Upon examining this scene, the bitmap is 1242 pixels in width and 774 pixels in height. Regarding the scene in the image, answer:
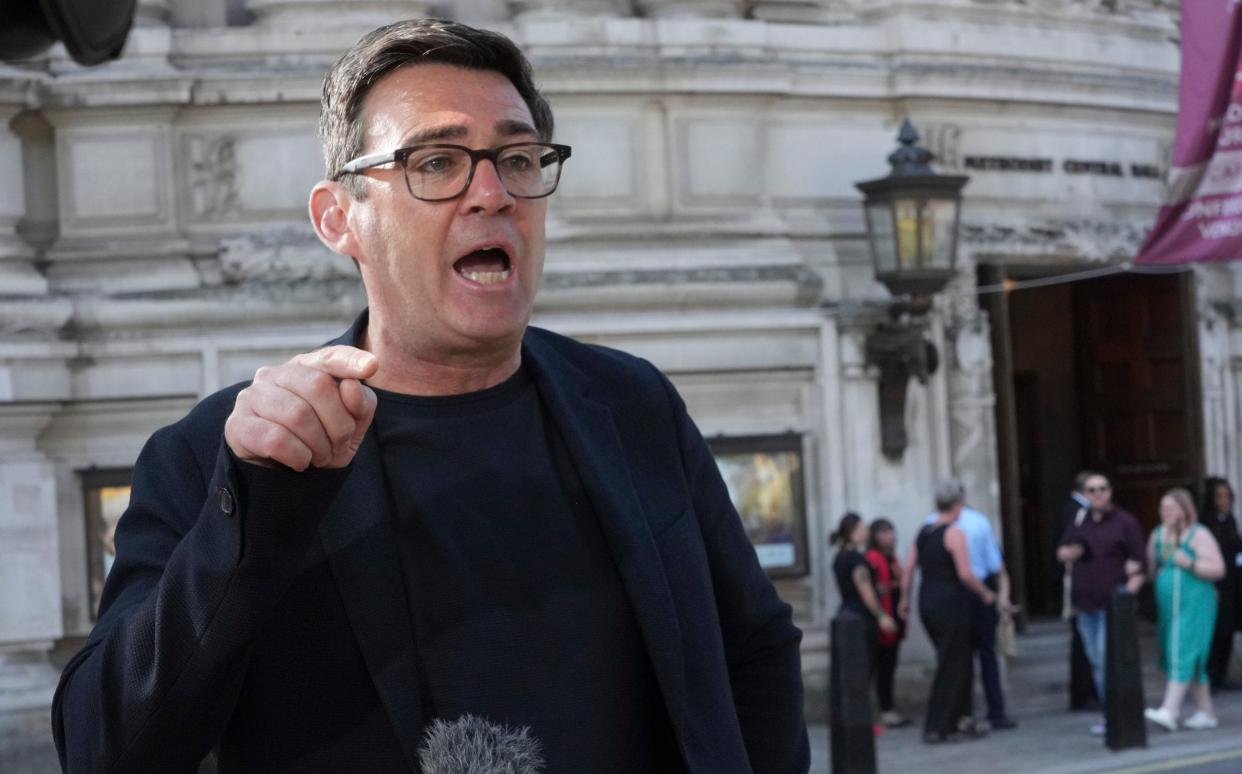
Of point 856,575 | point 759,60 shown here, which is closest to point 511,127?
point 856,575

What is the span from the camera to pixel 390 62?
7.97ft

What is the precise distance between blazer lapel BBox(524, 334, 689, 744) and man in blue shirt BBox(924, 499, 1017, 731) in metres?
9.49

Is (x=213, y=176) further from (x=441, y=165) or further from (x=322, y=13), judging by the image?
(x=441, y=165)

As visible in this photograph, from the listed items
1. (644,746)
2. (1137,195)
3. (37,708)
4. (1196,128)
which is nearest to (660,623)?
(644,746)

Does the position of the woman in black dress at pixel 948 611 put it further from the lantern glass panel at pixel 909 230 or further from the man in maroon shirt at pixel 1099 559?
the lantern glass panel at pixel 909 230

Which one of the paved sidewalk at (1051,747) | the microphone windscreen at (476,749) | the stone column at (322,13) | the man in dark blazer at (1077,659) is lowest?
the paved sidewalk at (1051,747)

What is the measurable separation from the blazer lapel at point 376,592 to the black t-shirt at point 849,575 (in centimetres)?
939

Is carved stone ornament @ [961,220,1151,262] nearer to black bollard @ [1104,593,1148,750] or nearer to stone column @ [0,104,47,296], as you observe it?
black bollard @ [1104,593,1148,750]

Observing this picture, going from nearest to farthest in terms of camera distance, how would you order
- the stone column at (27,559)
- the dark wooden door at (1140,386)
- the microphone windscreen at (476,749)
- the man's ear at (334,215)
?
the microphone windscreen at (476,749)
the man's ear at (334,215)
the stone column at (27,559)
the dark wooden door at (1140,386)

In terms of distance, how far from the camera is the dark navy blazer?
204 cm

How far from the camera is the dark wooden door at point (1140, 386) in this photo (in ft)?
48.5

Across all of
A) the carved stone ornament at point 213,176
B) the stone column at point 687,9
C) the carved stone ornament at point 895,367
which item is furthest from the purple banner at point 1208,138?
the carved stone ornament at point 213,176

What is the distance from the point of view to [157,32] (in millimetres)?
11242

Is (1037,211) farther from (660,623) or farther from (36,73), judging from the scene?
(660,623)
